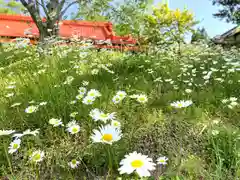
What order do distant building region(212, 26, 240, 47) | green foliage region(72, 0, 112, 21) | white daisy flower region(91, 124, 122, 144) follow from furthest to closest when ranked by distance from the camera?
1. distant building region(212, 26, 240, 47)
2. green foliage region(72, 0, 112, 21)
3. white daisy flower region(91, 124, 122, 144)

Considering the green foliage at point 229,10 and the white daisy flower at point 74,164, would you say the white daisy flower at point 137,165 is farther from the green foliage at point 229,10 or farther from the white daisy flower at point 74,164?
the green foliage at point 229,10

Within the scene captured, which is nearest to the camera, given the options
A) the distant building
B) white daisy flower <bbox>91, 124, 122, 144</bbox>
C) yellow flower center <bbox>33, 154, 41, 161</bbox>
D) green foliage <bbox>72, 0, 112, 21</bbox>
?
white daisy flower <bbox>91, 124, 122, 144</bbox>

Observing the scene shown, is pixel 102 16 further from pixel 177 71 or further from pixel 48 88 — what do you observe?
pixel 48 88

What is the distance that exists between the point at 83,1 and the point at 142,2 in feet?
5.55

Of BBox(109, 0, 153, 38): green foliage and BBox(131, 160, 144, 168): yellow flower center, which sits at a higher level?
BBox(109, 0, 153, 38): green foliage

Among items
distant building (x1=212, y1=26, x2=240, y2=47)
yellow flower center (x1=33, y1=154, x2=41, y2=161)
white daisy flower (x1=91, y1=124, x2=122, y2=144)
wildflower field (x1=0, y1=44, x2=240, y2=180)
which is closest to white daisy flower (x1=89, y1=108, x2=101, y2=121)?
wildflower field (x1=0, y1=44, x2=240, y2=180)

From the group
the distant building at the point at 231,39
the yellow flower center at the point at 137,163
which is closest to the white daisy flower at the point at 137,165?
the yellow flower center at the point at 137,163

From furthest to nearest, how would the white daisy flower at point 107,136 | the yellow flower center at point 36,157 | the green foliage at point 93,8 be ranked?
the green foliage at point 93,8 → the yellow flower center at point 36,157 → the white daisy flower at point 107,136

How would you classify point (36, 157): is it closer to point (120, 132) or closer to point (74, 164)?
point (74, 164)

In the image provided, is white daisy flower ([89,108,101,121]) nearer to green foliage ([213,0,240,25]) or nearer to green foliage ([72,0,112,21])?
→ green foliage ([72,0,112,21])

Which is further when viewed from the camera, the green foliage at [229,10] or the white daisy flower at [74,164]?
the green foliage at [229,10]

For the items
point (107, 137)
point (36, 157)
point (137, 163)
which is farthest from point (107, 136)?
point (36, 157)

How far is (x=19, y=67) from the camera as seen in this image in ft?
11.6

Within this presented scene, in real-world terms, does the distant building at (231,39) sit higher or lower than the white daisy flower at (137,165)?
higher
